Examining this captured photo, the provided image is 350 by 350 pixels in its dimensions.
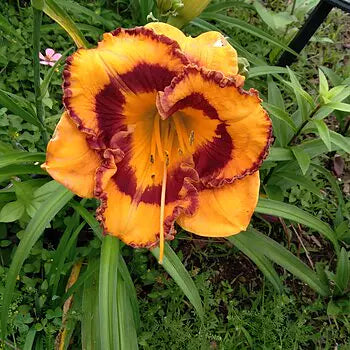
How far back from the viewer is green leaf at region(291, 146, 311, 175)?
1561 mm

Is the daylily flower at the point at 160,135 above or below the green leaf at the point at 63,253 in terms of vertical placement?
above

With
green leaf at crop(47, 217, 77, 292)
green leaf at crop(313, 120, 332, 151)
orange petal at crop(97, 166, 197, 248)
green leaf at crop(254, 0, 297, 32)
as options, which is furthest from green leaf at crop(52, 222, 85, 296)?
green leaf at crop(254, 0, 297, 32)

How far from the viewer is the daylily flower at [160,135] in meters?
1.00

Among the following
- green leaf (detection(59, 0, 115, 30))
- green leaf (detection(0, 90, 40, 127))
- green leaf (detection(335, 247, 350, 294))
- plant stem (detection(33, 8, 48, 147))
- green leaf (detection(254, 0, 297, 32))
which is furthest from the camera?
green leaf (detection(254, 0, 297, 32))

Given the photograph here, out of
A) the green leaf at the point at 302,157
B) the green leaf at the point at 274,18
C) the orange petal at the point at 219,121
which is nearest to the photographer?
the orange petal at the point at 219,121

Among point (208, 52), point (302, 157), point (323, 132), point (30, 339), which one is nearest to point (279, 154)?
point (302, 157)

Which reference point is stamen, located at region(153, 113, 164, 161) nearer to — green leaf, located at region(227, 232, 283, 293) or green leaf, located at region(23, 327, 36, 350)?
green leaf, located at region(227, 232, 283, 293)

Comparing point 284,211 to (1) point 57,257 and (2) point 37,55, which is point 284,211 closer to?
(1) point 57,257

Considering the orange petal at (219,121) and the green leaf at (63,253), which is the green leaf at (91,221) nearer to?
the green leaf at (63,253)

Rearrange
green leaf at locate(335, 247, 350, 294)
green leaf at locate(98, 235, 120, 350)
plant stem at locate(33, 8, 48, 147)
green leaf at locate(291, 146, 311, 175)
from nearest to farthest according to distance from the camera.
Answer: plant stem at locate(33, 8, 48, 147)
green leaf at locate(98, 235, 120, 350)
green leaf at locate(291, 146, 311, 175)
green leaf at locate(335, 247, 350, 294)

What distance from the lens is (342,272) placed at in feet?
5.57

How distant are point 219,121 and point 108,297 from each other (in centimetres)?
48

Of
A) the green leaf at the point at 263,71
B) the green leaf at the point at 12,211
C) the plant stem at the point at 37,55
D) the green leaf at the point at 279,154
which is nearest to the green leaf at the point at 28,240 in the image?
the green leaf at the point at 12,211

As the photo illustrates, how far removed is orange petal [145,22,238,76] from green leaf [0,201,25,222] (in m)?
0.63
